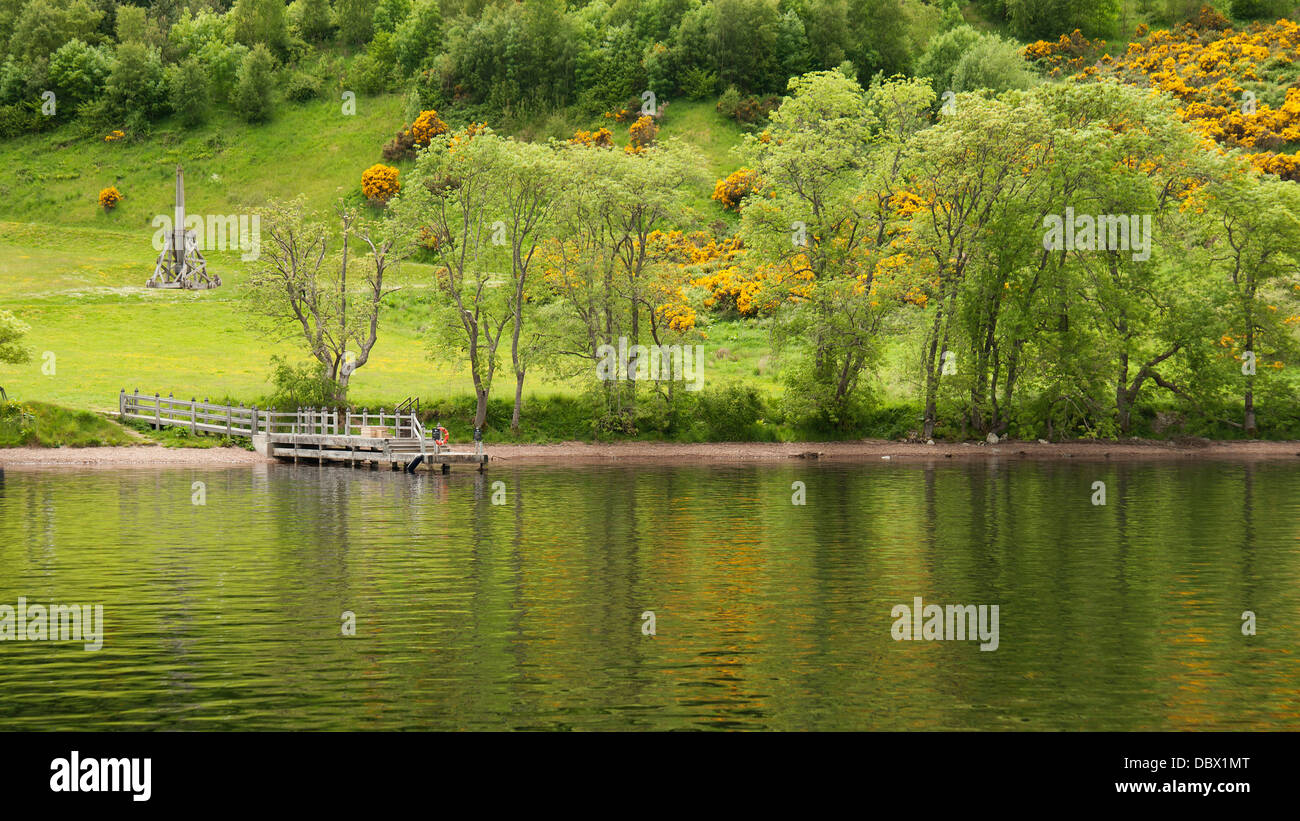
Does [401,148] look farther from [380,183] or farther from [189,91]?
[189,91]

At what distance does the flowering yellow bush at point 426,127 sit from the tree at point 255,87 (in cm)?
2589

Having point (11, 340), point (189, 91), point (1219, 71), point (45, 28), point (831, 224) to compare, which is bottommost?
point (11, 340)

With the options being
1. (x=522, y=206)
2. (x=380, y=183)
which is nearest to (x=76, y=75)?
(x=380, y=183)

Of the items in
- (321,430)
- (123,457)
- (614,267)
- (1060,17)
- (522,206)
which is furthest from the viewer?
(1060,17)

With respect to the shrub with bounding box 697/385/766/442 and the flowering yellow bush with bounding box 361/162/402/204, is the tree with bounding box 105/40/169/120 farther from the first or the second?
the shrub with bounding box 697/385/766/442

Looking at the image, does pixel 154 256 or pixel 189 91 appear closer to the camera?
pixel 154 256

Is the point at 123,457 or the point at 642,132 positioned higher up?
the point at 642,132

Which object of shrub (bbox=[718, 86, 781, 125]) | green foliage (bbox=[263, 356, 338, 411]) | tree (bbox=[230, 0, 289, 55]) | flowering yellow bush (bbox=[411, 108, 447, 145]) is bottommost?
green foliage (bbox=[263, 356, 338, 411])

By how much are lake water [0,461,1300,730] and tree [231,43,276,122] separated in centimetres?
11238

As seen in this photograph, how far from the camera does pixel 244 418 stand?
70250 mm

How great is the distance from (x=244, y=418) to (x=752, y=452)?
29.8 meters

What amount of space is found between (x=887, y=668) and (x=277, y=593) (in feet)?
47.7

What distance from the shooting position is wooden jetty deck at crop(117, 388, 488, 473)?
213 feet

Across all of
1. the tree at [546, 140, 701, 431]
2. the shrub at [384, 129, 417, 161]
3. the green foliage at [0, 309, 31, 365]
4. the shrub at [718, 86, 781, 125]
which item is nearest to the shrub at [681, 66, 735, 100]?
the shrub at [718, 86, 781, 125]
